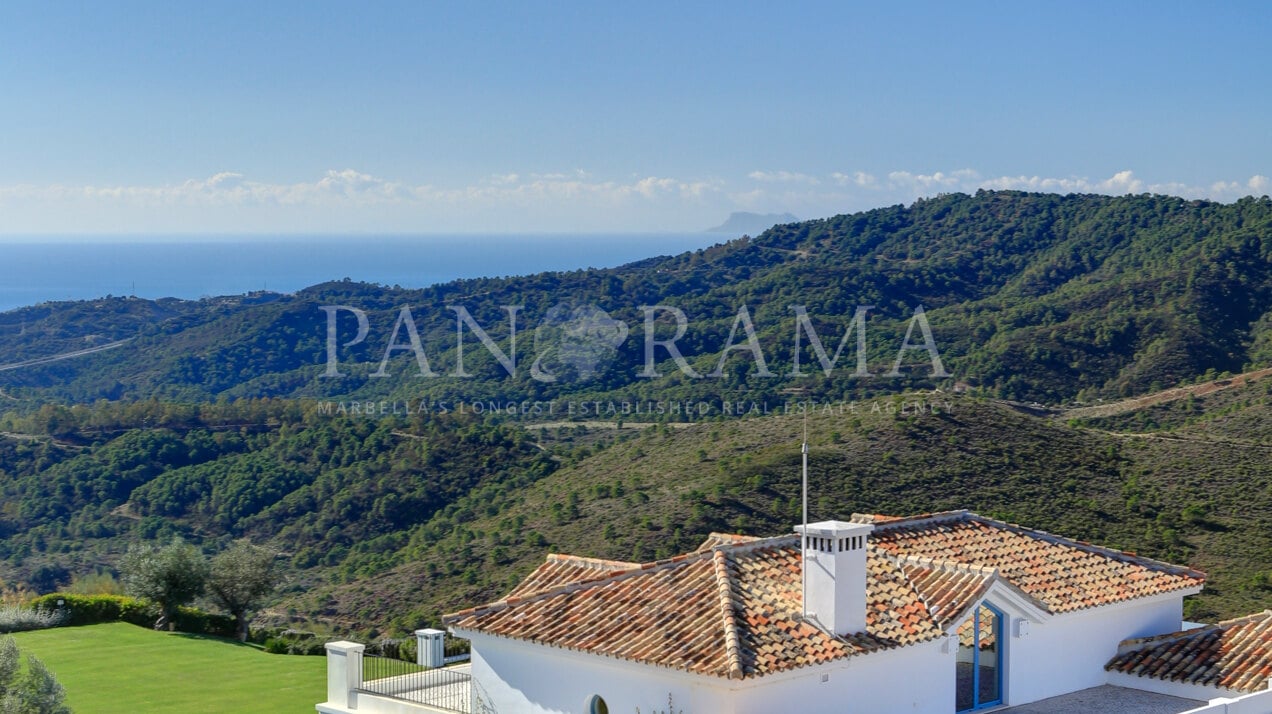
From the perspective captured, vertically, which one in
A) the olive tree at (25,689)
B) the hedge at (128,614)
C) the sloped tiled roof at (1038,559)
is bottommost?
the hedge at (128,614)

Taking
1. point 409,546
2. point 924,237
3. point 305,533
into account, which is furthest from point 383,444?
point 924,237

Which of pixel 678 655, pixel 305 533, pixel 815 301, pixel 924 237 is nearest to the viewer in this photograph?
pixel 678 655

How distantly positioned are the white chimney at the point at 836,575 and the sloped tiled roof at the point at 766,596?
5.6 inches

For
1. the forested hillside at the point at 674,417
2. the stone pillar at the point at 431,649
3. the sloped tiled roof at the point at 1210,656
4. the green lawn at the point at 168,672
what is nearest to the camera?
the sloped tiled roof at the point at 1210,656

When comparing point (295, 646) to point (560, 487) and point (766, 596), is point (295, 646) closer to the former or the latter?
point (560, 487)

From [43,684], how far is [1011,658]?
32.0 ft

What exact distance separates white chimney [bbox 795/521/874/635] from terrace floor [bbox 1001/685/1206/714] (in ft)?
7.86

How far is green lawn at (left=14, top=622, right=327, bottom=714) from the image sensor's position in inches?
820

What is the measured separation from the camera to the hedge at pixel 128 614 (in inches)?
1142

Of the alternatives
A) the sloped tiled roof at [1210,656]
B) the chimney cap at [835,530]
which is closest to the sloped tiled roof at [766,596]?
the sloped tiled roof at [1210,656]

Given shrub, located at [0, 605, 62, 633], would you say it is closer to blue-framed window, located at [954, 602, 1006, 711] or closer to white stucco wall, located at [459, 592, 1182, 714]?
white stucco wall, located at [459, 592, 1182, 714]

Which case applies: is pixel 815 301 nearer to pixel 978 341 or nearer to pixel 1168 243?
pixel 978 341

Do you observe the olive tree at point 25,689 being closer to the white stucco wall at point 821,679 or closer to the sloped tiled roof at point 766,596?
the sloped tiled roof at point 766,596

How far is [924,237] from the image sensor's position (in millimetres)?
84438
